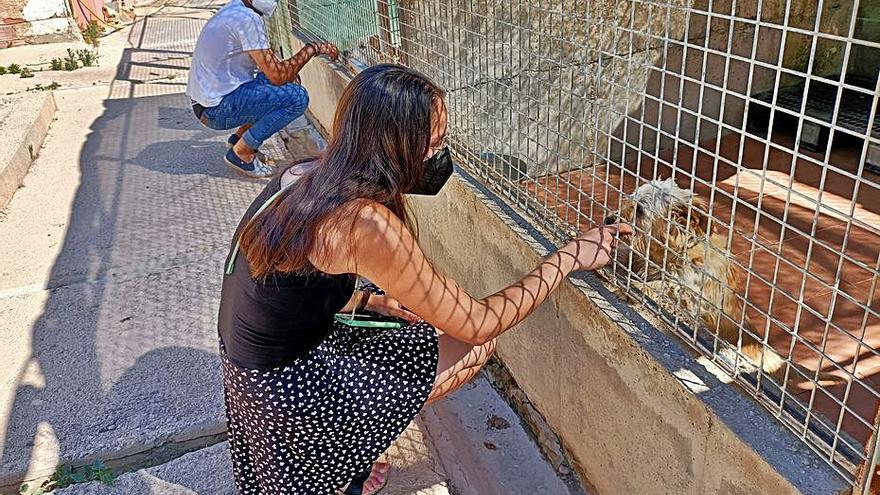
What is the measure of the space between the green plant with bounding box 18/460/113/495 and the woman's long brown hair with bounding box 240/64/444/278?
141 centimetres

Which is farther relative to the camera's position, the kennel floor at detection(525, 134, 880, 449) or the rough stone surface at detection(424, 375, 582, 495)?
the rough stone surface at detection(424, 375, 582, 495)

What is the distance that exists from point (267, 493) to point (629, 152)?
378cm

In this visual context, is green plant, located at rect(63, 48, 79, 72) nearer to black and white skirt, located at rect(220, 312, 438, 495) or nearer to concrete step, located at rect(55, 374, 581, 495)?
concrete step, located at rect(55, 374, 581, 495)

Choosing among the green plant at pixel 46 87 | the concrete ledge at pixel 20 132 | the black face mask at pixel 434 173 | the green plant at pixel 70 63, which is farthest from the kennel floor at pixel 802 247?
the green plant at pixel 70 63

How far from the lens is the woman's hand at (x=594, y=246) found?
2.22 metres

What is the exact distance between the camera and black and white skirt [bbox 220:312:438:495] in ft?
7.05

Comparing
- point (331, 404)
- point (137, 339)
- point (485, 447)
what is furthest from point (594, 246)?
point (137, 339)

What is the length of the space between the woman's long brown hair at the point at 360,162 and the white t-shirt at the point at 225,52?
3674 mm

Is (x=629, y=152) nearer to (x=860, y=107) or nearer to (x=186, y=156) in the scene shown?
(x=860, y=107)

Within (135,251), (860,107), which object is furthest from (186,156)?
(860,107)

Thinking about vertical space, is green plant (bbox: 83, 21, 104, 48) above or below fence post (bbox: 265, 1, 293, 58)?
below

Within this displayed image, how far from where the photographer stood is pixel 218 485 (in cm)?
274

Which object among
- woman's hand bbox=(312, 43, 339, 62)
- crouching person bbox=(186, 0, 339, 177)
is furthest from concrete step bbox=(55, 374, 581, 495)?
crouching person bbox=(186, 0, 339, 177)

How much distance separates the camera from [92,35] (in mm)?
12805
